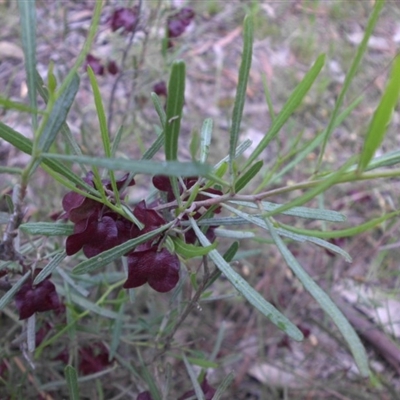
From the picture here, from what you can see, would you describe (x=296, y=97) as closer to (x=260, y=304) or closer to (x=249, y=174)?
(x=249, y=174)

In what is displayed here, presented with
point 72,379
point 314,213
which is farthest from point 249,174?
point 72,379

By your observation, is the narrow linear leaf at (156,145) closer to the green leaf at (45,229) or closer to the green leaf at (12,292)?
the green leaf at (45,229)

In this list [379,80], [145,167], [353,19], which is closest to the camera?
[145,167]

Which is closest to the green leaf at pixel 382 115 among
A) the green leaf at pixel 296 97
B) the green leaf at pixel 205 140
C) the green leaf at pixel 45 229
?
the green leaf at pixel 296 97

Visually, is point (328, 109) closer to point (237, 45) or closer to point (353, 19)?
point (237, 45)

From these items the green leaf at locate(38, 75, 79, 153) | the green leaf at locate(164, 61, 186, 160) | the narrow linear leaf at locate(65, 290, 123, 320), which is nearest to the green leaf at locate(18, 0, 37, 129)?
the green leaf at locate(38, 75, 79, 153)

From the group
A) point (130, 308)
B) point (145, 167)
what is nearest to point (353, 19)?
point (130, 308)

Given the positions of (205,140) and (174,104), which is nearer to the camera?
(174,104)
